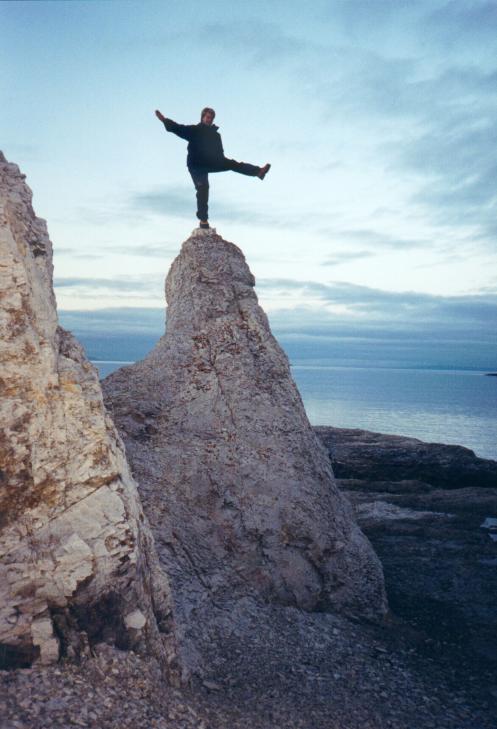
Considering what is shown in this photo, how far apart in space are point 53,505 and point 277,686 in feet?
14.6

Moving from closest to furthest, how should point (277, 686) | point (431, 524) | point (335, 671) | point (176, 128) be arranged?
1. point (277, 686)
2. point (335, 671)
3. point (176, 128)
4. point (431, 524)

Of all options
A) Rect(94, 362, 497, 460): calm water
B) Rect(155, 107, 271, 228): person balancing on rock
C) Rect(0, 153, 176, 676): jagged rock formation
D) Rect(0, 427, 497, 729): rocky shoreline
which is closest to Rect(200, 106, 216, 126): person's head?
Rect(155, 107, 271, 228): person balancing on rock

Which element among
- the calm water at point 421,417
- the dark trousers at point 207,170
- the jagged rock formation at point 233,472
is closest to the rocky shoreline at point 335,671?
the jagged rock formation at point 233,472

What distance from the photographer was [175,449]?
10.9 metres

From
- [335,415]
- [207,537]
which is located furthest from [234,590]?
[335,415]

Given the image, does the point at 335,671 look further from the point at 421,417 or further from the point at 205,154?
the point at 421,417

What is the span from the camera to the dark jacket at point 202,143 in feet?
41.0

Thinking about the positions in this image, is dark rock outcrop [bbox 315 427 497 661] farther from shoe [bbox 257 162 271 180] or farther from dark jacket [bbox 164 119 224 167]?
dark jacket [bbox 164 119 224 167]

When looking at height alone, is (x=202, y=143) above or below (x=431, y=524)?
above

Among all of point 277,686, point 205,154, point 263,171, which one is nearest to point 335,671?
point 277,686

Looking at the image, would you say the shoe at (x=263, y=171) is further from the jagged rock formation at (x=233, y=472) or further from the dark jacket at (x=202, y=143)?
the jagged rock formation at (x=233, y=472)

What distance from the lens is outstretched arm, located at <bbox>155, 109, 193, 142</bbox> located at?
1221 cm

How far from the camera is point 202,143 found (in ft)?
41.2

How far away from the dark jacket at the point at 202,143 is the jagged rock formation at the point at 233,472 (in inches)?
101
